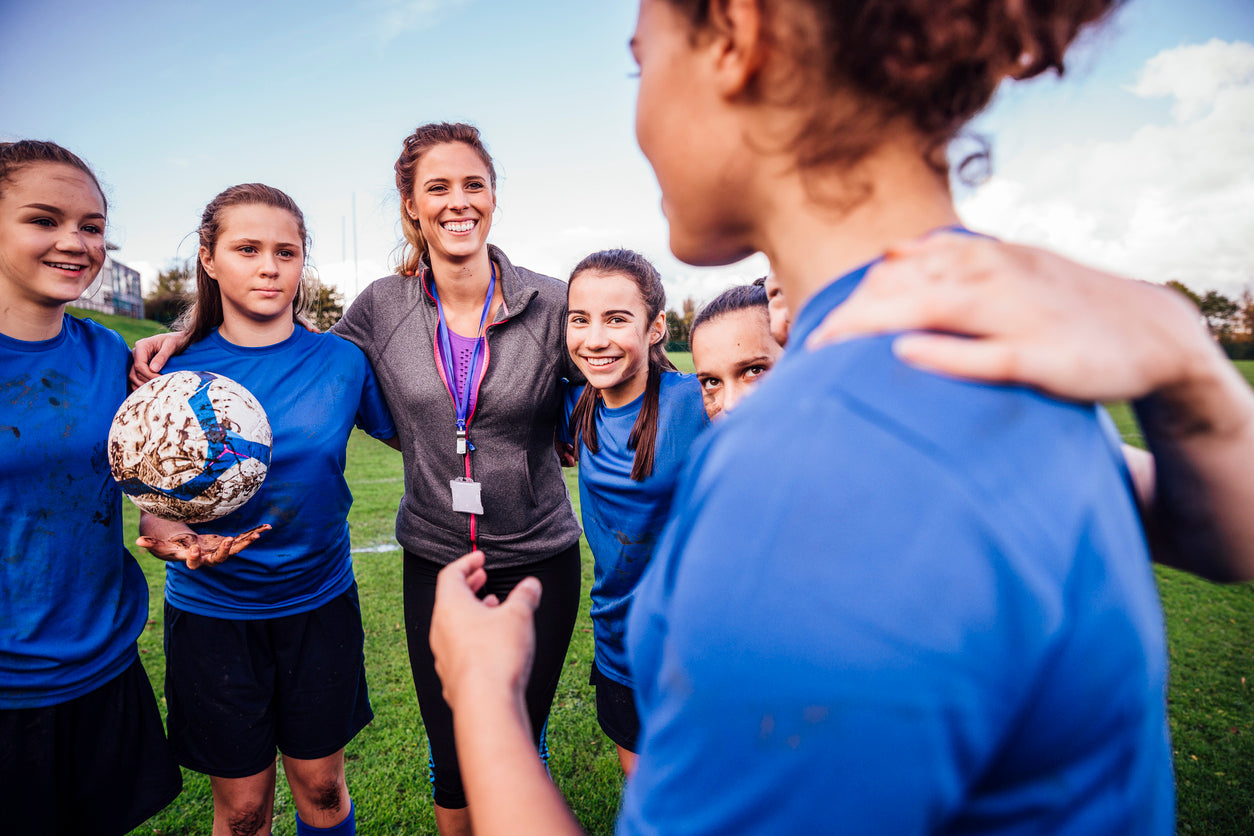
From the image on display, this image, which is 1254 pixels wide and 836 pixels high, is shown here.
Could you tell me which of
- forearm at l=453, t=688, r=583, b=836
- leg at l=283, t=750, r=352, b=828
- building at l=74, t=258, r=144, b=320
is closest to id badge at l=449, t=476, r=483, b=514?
leg at l=283, t=750, r=352, b=828

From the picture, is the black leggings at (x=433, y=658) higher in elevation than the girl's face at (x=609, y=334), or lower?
lower

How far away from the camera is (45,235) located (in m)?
2.25

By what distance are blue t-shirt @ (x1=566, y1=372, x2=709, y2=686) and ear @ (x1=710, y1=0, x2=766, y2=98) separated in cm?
190

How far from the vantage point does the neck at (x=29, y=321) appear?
7.36 feet

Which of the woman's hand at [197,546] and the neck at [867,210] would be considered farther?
the woman's hand at [197,546]

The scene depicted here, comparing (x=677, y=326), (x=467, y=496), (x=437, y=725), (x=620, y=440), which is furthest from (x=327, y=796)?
(x=677, y=326)

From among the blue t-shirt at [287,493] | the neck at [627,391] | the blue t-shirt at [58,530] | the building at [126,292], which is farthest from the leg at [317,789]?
the building at [126,292]

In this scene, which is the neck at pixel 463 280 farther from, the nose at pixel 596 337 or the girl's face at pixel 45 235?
the girl's face at pixel 45 235

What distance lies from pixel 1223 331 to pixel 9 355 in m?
82.4

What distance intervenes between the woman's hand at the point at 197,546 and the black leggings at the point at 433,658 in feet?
A: 2.48

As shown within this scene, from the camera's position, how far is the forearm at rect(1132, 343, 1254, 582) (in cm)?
79

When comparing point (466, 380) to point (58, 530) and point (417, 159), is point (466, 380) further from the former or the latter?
point (58, 530)

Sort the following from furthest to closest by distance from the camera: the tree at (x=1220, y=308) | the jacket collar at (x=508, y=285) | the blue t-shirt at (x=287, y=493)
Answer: the tree at (x=1220, y=308) < the jacket collar at (x=508, y=285) < the blue t-shirt at (x=287, y=493)

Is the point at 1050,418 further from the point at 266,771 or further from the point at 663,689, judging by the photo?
the point at 266,771
